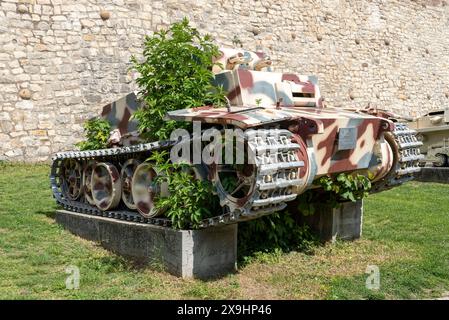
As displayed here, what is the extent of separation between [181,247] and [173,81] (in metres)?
1.60

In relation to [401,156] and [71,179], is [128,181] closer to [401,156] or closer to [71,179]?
[71,179]

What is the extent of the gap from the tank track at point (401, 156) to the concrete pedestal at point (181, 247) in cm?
193

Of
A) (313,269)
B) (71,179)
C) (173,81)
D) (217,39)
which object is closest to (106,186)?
(71,179)

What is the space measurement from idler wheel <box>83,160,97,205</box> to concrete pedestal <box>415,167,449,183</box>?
8040 mm

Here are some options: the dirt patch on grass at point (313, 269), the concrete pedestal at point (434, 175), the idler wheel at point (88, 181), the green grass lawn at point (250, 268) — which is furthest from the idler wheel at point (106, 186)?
the concrete pedestal at point (434, 175)

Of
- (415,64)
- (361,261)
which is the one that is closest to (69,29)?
(361,261)

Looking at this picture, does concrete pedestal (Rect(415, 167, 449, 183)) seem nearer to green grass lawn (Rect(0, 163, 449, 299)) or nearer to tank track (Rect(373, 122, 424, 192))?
green grass lawn (Rect(0, 163, 449, 299))

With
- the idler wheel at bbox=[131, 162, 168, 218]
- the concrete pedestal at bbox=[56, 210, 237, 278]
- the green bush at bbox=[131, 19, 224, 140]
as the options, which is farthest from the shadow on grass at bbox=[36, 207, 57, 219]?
the green bush at bbox=[131, 19, 224, 140]

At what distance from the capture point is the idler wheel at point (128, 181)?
18.0ft

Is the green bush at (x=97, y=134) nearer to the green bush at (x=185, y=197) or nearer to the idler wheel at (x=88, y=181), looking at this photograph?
the idler wheel at (x=88, y=181)

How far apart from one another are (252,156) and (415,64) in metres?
19.3

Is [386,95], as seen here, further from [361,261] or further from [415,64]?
[361,261]

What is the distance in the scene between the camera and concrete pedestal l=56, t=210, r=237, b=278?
14.9 ft

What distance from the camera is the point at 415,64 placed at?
69.9ft
